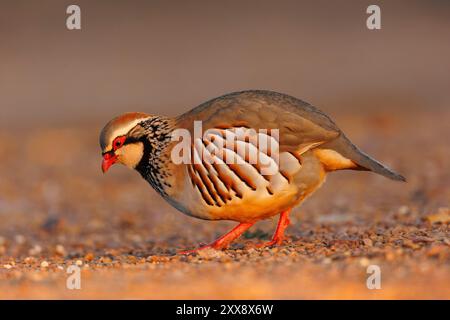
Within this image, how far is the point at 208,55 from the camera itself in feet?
83.9

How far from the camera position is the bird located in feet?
21.5

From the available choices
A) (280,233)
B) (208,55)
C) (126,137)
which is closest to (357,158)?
(280,233)

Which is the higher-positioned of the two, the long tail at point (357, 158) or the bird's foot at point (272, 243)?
the long tail at point (357, 158)

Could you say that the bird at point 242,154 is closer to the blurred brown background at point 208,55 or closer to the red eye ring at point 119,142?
the red eye ring at point 119,142

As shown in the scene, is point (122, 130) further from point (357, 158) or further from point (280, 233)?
point (357, 158)

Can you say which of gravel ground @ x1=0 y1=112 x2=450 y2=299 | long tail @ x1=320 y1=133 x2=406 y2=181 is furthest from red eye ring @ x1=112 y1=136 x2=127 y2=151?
long tail @ x1=320 y1=133 x2=406 y2=181

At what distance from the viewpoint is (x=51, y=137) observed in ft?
53.0

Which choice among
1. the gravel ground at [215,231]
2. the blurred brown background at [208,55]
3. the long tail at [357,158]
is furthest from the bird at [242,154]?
the blurred brown background at [208,55]

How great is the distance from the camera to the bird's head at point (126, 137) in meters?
7.07

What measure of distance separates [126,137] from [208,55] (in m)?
18.7

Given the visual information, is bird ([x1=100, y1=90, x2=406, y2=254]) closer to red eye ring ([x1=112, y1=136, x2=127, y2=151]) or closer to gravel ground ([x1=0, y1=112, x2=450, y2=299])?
red eye ring ([x1=112, y1=136, x2=127, y2=151])

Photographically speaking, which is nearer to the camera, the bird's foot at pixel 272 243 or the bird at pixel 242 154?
the bird at pixel 242 154

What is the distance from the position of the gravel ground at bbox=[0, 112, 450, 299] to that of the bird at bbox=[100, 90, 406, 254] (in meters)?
0.38

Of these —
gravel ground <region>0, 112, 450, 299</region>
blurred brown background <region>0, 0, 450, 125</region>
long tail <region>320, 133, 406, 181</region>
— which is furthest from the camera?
blurred brown background <region>0, 0, 450, 125</region>
